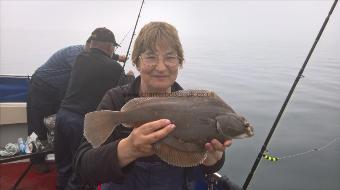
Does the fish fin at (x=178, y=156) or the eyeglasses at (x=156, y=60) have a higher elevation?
the eyeglasses at (x=156, y=60)

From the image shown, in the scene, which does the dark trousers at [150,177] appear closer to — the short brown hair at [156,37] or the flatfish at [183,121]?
the flatfish at [183,121]

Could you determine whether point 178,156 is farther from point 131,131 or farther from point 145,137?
point 131,131

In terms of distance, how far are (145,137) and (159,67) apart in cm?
73

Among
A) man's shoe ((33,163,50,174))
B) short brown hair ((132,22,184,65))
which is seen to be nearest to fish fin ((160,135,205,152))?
short brown hair ((132,22,184,65))

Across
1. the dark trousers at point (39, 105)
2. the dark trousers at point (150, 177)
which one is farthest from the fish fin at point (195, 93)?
the dark trousers at point (39, 105)

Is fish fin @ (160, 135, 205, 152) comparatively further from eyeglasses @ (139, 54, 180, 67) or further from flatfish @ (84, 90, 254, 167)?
eyeglasses @ (139, 54, 180, 67)

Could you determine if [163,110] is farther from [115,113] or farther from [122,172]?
[122,172]

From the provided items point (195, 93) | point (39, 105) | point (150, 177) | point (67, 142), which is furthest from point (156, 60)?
point (39, 105)

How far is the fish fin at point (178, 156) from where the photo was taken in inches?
97.3

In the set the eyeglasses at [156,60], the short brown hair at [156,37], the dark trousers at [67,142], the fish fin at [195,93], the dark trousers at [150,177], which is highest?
the short brown hair at [156,37]

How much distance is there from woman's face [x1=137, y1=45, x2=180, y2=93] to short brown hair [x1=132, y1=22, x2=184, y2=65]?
4 cm

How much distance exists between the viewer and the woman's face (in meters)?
Answer: 2.83

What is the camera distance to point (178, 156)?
2.50 metres

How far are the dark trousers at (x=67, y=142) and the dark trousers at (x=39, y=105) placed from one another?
1.22 m
